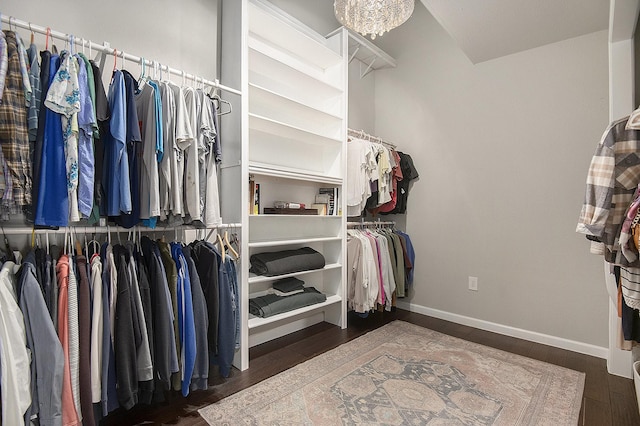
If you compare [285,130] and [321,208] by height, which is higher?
[285,130]

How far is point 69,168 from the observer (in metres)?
1.39

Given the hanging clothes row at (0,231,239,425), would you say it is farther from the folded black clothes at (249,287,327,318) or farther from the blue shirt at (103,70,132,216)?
the folded black clothes at (249,287,327,318)

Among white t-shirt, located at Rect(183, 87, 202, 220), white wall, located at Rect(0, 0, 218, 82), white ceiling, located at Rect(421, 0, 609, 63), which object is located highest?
white ceiling, located at Rect(421, 0, 609, 63)

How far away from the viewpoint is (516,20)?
2357 mm

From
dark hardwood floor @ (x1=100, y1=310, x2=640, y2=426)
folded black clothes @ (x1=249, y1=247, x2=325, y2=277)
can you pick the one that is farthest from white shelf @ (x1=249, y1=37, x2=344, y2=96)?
dark hardwood floor @ (x1=100, y1=310, x2=640, y2=426)

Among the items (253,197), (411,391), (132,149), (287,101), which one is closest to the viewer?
(132,149)

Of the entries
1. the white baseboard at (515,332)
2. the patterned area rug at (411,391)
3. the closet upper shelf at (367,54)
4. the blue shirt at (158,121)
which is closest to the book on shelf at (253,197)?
the blue shirt at (158,121)

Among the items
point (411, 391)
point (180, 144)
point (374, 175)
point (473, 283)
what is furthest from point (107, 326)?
point (473, 283)

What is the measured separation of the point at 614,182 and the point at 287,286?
209 cm

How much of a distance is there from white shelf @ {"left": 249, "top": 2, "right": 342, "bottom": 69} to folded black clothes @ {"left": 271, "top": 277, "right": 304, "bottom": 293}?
195cm

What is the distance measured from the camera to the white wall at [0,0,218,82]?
1.66 m

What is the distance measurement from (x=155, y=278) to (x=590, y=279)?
3.03 meters

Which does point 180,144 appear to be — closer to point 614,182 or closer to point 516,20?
point 614,182

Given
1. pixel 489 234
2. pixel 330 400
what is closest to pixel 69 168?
pixel 330 400
